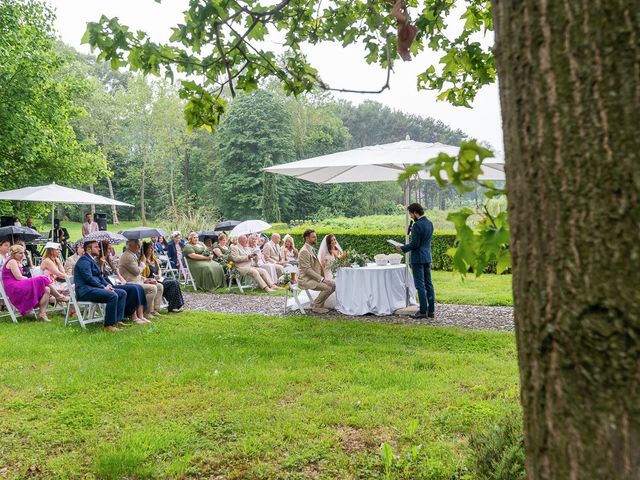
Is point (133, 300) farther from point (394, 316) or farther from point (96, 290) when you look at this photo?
point (394, 316)

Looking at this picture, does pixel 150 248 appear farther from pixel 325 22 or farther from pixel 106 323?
pixel 325 22

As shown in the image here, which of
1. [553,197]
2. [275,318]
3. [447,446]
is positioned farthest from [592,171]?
[275,318]

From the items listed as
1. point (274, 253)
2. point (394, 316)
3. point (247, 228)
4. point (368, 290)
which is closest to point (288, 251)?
point (274, 253)

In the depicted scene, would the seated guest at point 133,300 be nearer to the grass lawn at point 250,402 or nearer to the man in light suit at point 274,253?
the grass lawn at point 250,402

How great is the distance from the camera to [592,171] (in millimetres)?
856

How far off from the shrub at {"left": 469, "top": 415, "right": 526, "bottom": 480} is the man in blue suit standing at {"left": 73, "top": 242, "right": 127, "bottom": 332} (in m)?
6.62

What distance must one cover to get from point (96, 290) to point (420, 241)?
533 centimetres

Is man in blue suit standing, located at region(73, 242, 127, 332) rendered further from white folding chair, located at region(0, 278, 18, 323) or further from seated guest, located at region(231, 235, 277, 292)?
seated guest, located at region(231, 235, 277, 292)

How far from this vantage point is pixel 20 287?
9.67 metres

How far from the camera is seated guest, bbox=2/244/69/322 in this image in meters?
9.62

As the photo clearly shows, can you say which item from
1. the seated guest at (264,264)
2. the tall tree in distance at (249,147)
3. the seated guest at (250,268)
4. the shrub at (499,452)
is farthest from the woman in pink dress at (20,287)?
the tall tree in distance at (249,147)

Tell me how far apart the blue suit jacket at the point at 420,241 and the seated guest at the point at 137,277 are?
4.57 m

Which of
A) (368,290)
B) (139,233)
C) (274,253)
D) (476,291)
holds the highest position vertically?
(139,233)

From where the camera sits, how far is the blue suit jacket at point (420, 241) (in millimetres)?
8875
